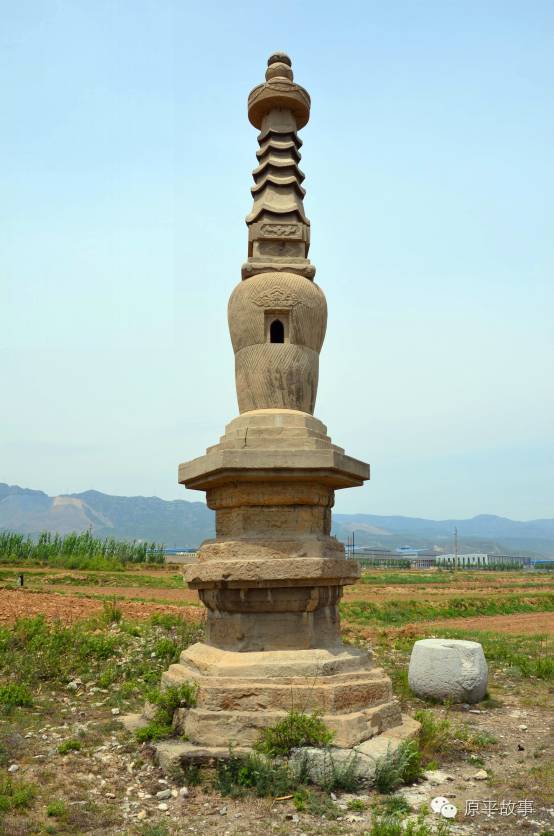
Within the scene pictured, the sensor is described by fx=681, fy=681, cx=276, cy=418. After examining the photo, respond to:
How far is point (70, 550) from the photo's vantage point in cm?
4872

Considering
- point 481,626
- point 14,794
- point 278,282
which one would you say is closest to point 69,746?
point 14,794

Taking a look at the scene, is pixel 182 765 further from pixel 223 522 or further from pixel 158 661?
pixel 158 661

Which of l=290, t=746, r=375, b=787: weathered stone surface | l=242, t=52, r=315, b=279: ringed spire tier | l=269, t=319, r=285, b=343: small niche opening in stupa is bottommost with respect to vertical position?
l=290, t=746, r=375, b=787: weathered stone surface

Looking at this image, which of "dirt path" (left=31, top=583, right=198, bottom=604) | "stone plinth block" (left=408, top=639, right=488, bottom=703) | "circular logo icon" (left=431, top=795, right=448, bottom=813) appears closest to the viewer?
"circular logo icon" (left=431, top=795, right=448, bottom=813)

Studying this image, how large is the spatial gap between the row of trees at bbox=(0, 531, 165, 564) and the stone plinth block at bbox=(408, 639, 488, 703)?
39202mm

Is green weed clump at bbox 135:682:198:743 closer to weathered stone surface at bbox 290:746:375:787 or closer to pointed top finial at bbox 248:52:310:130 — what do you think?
weathered stone surface at bbox 290:746:375:787

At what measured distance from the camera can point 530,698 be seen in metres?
9.96

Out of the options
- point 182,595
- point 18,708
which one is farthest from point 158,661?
point 182,595

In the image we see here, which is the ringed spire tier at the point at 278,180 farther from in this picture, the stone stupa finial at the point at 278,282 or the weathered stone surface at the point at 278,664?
the weathered stone surface at the point at 278,664

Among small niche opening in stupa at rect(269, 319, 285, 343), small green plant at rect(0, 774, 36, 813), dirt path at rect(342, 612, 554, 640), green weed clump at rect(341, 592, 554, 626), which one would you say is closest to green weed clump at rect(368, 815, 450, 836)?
small green plant at rect(0, 774, 36, 813)

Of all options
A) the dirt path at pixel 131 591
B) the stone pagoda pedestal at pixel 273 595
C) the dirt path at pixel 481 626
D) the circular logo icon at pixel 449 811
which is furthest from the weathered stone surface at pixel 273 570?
the dirt path at pixel 131 591

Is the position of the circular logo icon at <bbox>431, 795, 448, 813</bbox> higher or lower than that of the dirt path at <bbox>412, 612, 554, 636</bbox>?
higher

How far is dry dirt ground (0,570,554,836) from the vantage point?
5.26 m

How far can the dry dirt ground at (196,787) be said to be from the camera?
17.3 ft
